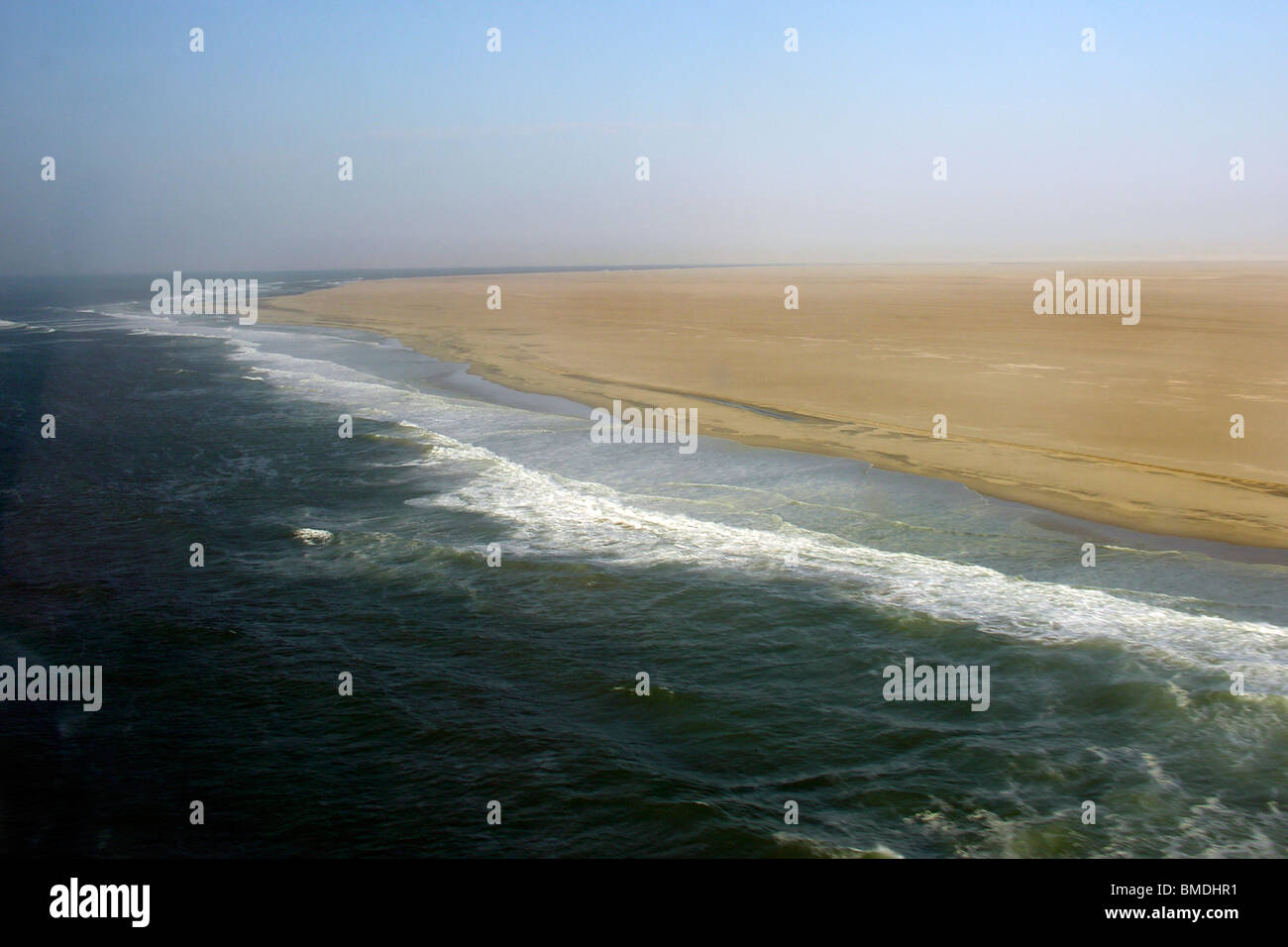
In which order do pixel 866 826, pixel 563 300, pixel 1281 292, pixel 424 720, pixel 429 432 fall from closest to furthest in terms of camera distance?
1. pixel 866 826
2. pixel 424 720
3. pixel 429 432
4. pixel 1281 292
5. pixel 563 300

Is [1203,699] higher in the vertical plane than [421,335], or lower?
lower

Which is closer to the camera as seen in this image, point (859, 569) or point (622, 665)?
point (622, 665)

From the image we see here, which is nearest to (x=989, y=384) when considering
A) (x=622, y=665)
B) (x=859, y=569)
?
(x=859, y=569)

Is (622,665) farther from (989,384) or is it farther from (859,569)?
(989,384)

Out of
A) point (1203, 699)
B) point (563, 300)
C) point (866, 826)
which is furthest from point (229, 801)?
point (563, 300)

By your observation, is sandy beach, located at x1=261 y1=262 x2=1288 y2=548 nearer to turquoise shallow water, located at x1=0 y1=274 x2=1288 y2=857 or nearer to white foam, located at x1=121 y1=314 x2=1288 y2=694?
turquoise shallow water, located at x1=0 y1=274 x2=1288 y2=857

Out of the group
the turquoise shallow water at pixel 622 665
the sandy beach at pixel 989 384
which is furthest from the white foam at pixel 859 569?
the sandy beach at pixel 989 384
